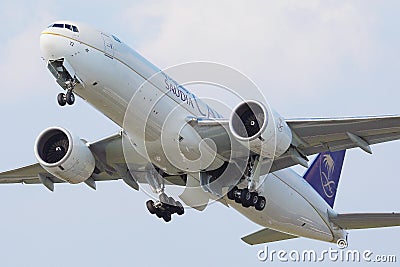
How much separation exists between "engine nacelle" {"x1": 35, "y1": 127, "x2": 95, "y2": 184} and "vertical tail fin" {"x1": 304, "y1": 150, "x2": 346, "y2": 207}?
11.6 metres

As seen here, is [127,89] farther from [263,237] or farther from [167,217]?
[263,237]

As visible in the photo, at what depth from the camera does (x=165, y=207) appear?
41.0 metres

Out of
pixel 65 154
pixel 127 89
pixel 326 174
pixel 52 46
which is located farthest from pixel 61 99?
pixel 326 174

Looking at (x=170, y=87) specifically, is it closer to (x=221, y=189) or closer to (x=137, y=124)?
(x=137, y=124)

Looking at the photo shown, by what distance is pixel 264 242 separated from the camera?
45500 millimetres

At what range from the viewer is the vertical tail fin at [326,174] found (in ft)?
151

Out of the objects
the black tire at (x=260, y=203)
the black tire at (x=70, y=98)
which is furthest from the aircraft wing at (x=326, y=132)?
the black tire at (x=70, y=98)

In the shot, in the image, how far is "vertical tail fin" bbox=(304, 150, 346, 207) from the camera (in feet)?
151

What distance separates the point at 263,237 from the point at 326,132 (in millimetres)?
10040

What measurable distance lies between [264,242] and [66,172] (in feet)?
37.7

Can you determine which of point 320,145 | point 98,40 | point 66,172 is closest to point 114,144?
point 66,172

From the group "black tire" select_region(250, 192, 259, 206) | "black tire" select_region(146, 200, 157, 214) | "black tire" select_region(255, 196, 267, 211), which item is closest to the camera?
"black tire" select_region(250, 192, 259, 206)

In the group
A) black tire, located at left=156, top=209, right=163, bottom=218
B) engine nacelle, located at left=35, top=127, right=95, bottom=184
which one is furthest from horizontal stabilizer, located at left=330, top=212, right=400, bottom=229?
engine nacelle, located at left=35, top=127, right=95, bottom=184

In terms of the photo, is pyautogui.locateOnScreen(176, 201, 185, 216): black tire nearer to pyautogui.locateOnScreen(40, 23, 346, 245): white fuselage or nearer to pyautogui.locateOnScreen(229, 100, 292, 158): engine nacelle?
pyautogui.locateOnScreen(40, 23, 346, 245): white fuselage
